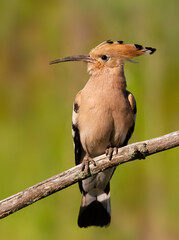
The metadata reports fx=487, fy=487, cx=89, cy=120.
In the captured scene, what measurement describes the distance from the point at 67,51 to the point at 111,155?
1.43 meters

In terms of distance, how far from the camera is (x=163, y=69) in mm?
2832

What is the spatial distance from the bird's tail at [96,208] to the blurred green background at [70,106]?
0.38 meters

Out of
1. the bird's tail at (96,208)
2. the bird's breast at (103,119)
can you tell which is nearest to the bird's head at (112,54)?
the bird's breast at (103,119)

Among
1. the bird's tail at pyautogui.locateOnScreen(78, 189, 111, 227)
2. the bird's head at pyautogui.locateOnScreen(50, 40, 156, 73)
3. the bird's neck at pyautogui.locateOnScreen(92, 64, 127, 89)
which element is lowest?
the bird's tail at pyautogui.locateOnScreen(78, 189, 111, 227)

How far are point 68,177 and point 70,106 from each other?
3.99 ft

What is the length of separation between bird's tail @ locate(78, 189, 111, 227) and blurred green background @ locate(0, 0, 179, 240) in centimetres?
38

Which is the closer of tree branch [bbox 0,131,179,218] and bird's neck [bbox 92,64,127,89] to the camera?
tree branch [bbox 0,131,179,218]

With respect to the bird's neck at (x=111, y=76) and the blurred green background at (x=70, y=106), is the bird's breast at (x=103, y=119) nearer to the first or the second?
the bird's neck at (x=111, y=76)

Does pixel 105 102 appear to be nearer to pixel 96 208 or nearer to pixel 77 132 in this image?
pixel 77 132

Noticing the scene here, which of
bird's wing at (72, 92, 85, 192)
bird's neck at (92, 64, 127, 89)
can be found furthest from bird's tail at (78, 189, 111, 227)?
bird's neck at (92, 64, 127, 89)

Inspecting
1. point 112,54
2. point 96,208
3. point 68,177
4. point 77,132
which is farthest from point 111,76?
point 96,208

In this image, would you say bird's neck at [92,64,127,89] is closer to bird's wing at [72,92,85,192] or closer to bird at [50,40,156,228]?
bird at [50,40,156,228]

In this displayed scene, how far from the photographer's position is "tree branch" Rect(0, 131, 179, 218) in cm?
155

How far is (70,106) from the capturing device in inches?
109
